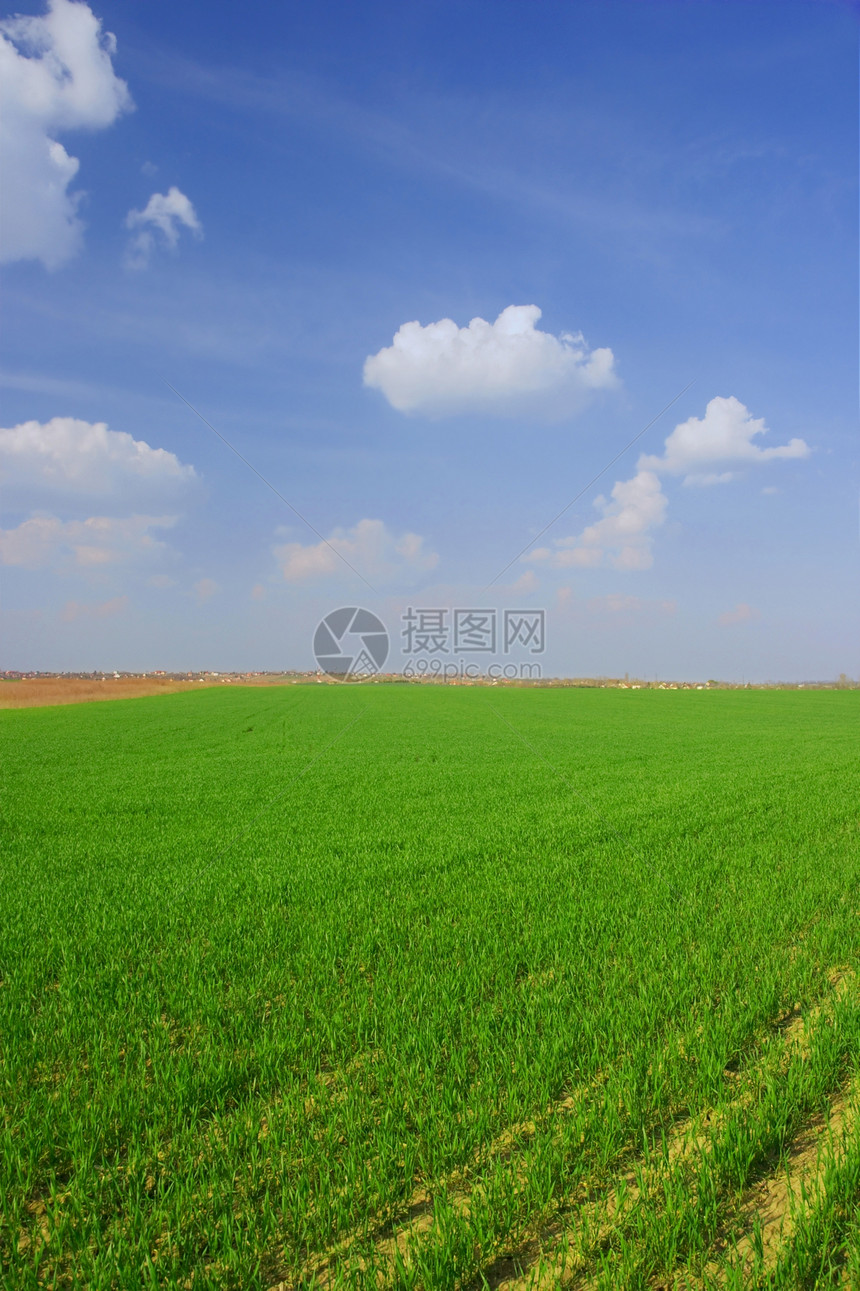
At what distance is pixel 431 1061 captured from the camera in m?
4.07

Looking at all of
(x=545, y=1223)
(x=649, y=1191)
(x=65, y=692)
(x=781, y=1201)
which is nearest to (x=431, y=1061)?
(x=545, y=1223)

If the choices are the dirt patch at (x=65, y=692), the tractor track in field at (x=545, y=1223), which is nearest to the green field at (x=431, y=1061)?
the tractor track in field at (x=545, y=1223)

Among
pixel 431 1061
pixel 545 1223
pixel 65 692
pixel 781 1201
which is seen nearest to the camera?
pixel 545 1223

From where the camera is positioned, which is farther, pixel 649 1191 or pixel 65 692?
pixel 65 692

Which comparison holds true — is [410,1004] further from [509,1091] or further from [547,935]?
[547,935]

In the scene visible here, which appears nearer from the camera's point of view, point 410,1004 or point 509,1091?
point 509,1091

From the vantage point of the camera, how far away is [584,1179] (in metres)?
3.16

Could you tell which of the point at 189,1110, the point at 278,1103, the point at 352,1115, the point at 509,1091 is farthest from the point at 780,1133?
the point at 189,1110

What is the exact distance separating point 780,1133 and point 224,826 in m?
10.0

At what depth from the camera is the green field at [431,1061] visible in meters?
2.81

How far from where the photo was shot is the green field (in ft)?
9.23

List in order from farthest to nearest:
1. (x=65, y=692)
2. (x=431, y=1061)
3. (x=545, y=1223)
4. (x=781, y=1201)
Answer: (x=65, y=692)
(x=431, y=1061)
(x=781, y=1201)
(x=545, y=1223)

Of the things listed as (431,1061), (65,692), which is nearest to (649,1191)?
(431,1061)

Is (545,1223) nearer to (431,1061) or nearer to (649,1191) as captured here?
(649,1191)
